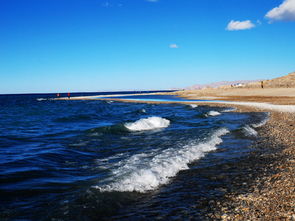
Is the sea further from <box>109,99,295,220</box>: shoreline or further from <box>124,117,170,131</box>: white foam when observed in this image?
<box>124,117,170,131</box>: white foam

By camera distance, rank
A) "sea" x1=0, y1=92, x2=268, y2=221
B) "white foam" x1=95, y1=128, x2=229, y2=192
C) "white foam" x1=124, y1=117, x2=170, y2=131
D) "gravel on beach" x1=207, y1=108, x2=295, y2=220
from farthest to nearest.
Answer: "white foam" x1=124, y1=117, x2=170, y2=131, "white foam" x1=95, y1=128, x2=229, y2=192, "sea" x1=0, y1=92, x2=268, y2=221, "gravel on beach" x1=207, y1=108, x2=295, y2=220

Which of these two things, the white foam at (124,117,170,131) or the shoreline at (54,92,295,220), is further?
the white foam at (124,117,170,131)

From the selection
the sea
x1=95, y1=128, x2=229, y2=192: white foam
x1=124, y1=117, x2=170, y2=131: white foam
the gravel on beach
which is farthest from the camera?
x1=124, y1=117, x2=170, y2=131: white foam

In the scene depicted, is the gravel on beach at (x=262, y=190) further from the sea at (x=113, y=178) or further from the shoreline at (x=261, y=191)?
the sea at (x=113, y=178)

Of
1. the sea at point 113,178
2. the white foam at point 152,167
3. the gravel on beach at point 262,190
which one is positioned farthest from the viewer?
the white foam at point 152,167

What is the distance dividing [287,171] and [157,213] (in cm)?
422

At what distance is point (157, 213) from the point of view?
187 inches

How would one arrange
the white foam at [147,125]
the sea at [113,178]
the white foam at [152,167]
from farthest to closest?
the white foam at [147,125] → the white foam at [152,167] → the sea at [113,178]

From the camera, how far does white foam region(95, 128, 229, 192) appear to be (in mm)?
6332

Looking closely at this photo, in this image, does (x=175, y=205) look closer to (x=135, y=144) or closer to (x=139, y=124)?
(x=135, y=144)

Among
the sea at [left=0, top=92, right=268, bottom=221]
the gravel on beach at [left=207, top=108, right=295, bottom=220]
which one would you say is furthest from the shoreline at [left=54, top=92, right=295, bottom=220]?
the sea at [left=0, top=92, right=268, bottom=221]

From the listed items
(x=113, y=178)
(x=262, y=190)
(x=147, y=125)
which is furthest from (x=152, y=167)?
(x=147, y=125)

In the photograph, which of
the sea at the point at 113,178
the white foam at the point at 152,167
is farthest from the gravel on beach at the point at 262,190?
the white foam at the point at 152,167

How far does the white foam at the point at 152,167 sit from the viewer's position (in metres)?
6.33
